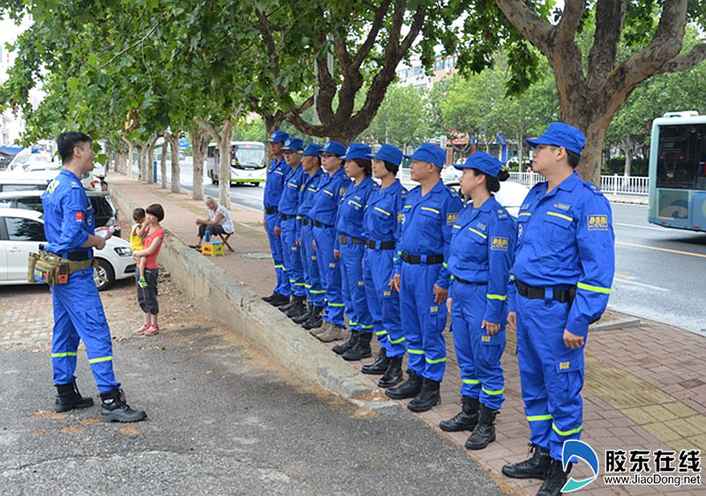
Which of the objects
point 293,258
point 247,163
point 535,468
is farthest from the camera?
point 247,163

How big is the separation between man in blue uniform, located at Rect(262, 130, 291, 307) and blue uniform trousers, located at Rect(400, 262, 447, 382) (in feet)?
11.5

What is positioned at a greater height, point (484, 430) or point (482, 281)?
point (482, 281)

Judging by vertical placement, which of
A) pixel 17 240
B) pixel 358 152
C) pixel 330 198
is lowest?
pixel 17 240

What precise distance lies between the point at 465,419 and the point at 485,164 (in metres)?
1.71

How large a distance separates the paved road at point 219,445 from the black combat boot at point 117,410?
9cm

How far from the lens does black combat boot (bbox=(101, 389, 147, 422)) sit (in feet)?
17.1

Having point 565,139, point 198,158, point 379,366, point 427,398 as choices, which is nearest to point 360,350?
point 379,366

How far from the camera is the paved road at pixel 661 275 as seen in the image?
922 centimetres

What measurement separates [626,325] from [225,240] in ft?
29.0

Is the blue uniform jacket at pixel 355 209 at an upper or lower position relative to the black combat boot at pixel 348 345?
upper

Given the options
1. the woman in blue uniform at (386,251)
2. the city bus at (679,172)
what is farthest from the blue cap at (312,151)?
the city bus at (679,172)

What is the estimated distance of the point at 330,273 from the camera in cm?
708

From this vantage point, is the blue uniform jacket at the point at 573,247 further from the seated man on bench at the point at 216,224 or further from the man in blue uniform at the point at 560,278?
the seated man on bench at the point at 216,224

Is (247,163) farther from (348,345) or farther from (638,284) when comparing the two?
(348,345)
